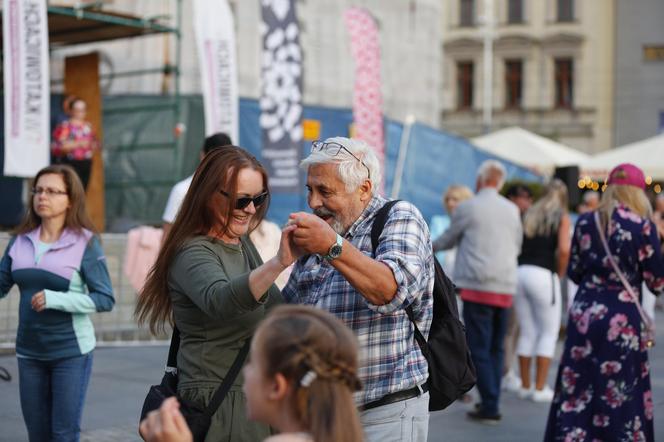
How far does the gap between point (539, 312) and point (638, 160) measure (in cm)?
1373

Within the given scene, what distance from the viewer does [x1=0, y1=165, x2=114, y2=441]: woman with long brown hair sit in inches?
205

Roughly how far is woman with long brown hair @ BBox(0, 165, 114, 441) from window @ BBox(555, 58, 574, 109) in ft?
173

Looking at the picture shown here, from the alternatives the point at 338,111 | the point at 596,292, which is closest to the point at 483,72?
the point at 338,111

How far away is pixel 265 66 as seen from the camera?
13180mm

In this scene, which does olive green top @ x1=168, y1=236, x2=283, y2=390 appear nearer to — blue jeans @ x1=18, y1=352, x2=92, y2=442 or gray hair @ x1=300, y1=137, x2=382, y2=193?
gray hair @ x1=300, y1=137, x2=382, y2=193

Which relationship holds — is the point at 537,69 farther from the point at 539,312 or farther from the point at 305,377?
the point at 305,377

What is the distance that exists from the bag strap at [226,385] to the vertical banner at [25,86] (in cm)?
759

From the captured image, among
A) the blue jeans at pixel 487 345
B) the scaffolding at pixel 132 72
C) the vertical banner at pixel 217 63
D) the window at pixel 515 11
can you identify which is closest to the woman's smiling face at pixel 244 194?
the blue jeans at pixel 487 345

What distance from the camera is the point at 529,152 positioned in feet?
82.1

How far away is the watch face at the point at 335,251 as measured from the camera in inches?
128

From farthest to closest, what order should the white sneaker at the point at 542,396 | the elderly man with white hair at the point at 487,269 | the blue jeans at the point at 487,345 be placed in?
the white sneaker at the point at 542,396, the elderly man with white hair at the point at 487,269, the blue jeans at the point at 487,345

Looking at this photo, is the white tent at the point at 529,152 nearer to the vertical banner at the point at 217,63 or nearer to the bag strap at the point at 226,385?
the vertical banner at the point at 217,63

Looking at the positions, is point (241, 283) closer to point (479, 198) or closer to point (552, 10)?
point (479, 198)

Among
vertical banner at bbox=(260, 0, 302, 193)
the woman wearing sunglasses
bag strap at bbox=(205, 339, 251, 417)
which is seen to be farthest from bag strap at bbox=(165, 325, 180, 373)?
vertical banner at bbox=(260, 0, 302, 193)
